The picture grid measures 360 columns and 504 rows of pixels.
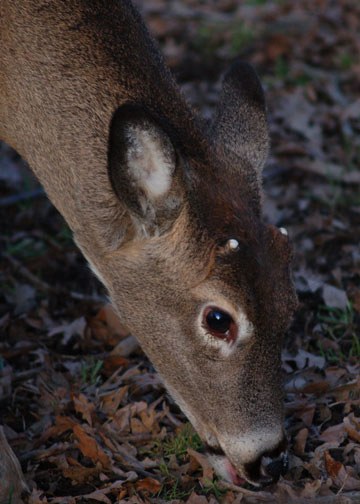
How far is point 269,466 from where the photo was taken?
501 cm

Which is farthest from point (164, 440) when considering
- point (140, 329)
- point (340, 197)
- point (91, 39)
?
point (340, 197)

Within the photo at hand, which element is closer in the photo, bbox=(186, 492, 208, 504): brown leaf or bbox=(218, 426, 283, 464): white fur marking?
bbox=(218, 426, 283, 464): white fur marking

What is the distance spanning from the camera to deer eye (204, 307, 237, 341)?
16.5ft

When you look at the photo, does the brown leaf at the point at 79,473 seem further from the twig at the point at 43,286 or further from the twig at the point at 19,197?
the twig at the point at 19,197

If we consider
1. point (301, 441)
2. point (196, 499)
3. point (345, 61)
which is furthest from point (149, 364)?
point (345, 61)

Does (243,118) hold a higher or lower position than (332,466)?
higher

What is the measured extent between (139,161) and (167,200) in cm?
25

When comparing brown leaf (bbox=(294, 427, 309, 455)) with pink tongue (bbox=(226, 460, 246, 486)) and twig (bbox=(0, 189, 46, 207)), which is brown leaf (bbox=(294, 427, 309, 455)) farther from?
twig (bbox=(0, 189, 46, 207))

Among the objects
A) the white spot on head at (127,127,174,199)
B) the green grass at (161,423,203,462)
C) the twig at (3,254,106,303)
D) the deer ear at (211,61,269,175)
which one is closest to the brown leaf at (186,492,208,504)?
the green grass at (161,423,203,462)

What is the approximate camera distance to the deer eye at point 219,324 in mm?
5020

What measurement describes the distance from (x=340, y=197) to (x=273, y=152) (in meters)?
1.07

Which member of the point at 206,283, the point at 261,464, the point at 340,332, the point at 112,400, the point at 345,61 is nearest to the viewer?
the point at 261,464

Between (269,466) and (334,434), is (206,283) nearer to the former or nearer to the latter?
(269,466)

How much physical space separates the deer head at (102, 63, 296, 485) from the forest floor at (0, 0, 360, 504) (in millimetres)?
389
